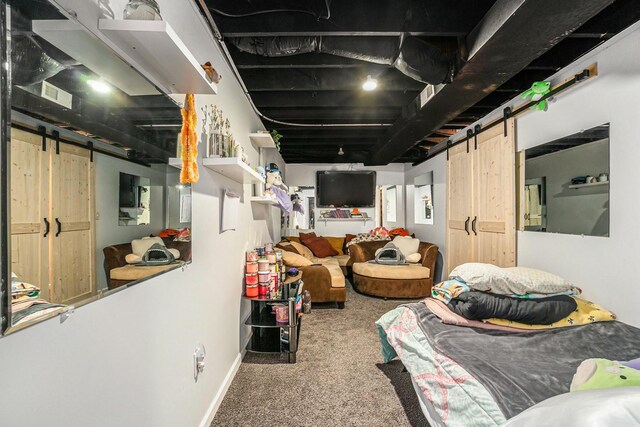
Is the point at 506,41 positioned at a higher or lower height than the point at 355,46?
lower

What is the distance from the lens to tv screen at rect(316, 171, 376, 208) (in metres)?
6.38

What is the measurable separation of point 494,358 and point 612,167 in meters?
1.57

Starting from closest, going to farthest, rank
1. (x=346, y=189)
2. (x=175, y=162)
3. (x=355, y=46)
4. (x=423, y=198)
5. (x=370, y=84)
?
1. (x=175, y=162)
2. (x=355, y=46)
3. (x=370, y=84)
4. (x=423, y=198)
5. (x=346, y=189)

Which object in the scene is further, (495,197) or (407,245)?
(407,245)

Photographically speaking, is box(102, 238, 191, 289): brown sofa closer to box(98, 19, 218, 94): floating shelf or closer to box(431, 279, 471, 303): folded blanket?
box(98, 19, 218, 94): floating shelf

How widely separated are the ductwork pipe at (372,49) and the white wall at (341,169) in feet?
14.3

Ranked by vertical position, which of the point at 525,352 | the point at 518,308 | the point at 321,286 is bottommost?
the point at 321,286

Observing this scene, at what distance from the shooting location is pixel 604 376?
957 mm

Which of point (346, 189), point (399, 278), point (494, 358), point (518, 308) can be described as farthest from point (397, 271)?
point (494, 358)

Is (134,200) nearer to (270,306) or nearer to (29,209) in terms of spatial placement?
(29,209)

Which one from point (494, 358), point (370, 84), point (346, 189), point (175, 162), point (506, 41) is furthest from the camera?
point (346, 189)

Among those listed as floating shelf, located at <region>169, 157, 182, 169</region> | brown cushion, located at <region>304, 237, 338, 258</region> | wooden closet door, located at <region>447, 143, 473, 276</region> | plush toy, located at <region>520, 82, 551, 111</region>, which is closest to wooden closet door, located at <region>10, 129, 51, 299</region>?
floating shelf, located at <region>169, 157, 182, 169</region>

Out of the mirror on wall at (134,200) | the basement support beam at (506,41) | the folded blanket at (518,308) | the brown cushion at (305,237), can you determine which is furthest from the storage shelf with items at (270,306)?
the brown cushion at (305,237)

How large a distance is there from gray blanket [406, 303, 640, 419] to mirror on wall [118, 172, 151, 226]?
1.50m
